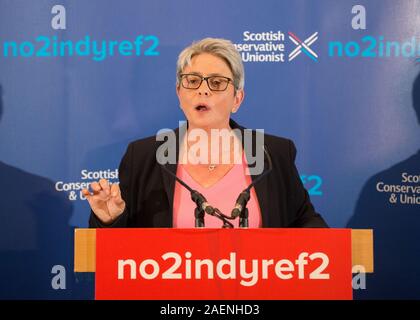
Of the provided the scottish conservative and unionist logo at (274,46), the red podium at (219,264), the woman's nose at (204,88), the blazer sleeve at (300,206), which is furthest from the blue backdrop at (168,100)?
the red podium at (219,264)

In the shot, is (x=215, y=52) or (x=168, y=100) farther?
(x=168, y=100)

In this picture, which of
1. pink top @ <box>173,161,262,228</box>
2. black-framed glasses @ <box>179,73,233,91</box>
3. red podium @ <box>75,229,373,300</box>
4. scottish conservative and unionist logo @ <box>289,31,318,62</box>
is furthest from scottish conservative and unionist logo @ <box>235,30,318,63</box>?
red podium @ <box>75,229,373,300</box>

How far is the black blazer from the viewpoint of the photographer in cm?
222

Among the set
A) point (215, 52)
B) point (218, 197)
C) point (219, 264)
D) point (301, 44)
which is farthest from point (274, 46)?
point (219, 264)

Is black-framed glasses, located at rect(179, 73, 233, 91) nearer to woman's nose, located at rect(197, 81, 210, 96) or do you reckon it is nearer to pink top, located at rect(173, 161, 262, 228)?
woman's nose, located at rect(197, 81, 210, 96)

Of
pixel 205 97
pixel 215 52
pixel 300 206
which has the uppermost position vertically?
pixel 215 52

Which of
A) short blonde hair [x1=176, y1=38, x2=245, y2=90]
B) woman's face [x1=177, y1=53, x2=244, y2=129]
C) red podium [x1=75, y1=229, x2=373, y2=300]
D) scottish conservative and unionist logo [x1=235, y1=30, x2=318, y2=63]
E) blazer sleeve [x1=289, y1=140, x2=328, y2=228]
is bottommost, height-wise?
red podium [x1=75, y1=229, x2=373, y2=300]

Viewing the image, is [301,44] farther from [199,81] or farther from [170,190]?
[170,190]

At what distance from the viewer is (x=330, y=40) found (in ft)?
10.6

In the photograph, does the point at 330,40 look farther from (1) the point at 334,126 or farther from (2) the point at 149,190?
(2) the point at 149,190

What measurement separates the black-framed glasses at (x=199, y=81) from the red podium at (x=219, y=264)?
984mm

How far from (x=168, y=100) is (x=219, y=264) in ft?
6.16

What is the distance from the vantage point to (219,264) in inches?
59.6

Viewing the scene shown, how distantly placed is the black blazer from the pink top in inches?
1.0
